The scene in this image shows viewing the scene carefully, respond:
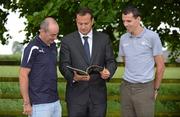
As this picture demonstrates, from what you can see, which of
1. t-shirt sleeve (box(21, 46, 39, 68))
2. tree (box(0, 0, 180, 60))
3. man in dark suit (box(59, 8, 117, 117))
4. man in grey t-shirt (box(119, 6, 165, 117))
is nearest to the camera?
t-shirt sleeve (box(21, 46, 39, 68))

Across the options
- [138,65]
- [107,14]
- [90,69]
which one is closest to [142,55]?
[138,65]

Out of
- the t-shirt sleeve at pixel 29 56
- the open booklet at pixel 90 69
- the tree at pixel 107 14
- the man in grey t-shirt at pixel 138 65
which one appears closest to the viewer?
the t-shirt sleeve at pixel 29 56

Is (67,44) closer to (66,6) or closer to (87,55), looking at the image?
(87,55)

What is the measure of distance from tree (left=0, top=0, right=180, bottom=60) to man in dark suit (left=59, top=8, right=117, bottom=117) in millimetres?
2715

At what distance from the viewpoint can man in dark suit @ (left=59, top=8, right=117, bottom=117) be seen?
5281mm

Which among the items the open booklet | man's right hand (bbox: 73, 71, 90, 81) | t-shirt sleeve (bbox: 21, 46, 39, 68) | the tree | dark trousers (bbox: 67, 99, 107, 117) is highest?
the tree

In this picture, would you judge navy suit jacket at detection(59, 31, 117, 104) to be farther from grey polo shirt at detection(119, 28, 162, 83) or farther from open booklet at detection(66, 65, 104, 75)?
grey polo shirt at detection(119, 28, 162, 83)

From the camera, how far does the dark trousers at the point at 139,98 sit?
550 cm

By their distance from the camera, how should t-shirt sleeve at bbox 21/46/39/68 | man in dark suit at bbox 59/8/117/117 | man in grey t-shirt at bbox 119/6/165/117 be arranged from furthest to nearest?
1. man in grey t-shirt at bbox 119/6/165/117
2. man in dark suit at bbox 59/8/117/117
3. t-shirt sleeve at bbox 21/46/39/68

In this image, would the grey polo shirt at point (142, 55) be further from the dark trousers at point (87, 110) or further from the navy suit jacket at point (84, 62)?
the dark trousers at point (87, 110)

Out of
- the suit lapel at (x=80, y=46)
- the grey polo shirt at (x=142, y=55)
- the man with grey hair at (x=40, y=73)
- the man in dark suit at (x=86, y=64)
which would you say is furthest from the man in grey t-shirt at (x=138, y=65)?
the man with grey hair at (x=40, y=73)

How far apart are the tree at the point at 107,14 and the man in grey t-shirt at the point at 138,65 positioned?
2598 mm

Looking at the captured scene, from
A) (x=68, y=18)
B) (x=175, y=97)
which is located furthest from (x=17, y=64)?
(x=175, y=97)

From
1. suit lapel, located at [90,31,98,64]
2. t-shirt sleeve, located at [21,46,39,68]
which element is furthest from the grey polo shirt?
t-shirt sleeve, located at [21,46,39,68]
